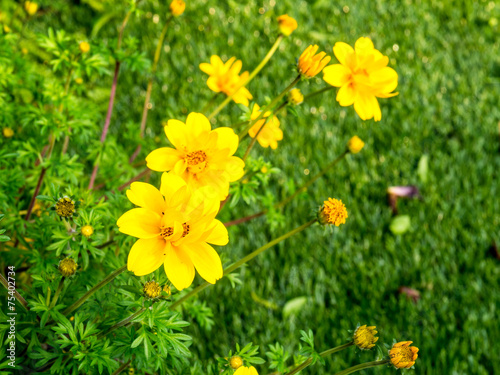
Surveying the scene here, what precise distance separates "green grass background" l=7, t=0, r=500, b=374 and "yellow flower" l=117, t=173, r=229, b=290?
71 cm

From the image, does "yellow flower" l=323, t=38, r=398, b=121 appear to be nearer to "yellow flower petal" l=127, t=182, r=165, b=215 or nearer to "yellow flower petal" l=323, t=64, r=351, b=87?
"yellow flower petal" l=323, t=64, r=351, b=87

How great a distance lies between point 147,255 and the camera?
94 cm

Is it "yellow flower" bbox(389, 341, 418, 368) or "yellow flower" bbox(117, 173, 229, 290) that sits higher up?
Result: "yellow flower" bbox(117, 173, 229, 290)

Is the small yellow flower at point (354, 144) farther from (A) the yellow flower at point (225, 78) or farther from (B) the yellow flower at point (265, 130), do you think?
(A) the yellow flower at point (225, 78)

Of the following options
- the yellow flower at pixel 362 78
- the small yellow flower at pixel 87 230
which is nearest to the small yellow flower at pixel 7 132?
the small yellow flower at pixel 87 230

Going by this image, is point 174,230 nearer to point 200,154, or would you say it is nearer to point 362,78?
point 200,154

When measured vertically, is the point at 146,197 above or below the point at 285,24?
below

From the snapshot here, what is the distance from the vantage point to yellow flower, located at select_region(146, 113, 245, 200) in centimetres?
106

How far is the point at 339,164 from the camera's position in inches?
101

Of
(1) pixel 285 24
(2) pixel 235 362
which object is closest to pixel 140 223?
(2) pixel 235 362

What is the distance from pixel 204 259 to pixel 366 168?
5.64 feet

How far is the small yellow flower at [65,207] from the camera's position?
1039 mm

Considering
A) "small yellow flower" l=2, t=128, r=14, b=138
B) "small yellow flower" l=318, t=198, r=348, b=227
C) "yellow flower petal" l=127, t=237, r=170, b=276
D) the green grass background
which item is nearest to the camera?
"yellow flower petal" l=127, t=237, r=170, b=276

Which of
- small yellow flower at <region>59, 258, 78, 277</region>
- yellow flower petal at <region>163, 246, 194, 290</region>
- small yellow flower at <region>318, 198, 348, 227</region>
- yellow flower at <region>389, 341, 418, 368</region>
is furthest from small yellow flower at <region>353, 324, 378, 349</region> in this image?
small yellow flower at <region>59, 258, 78, 277</region>
